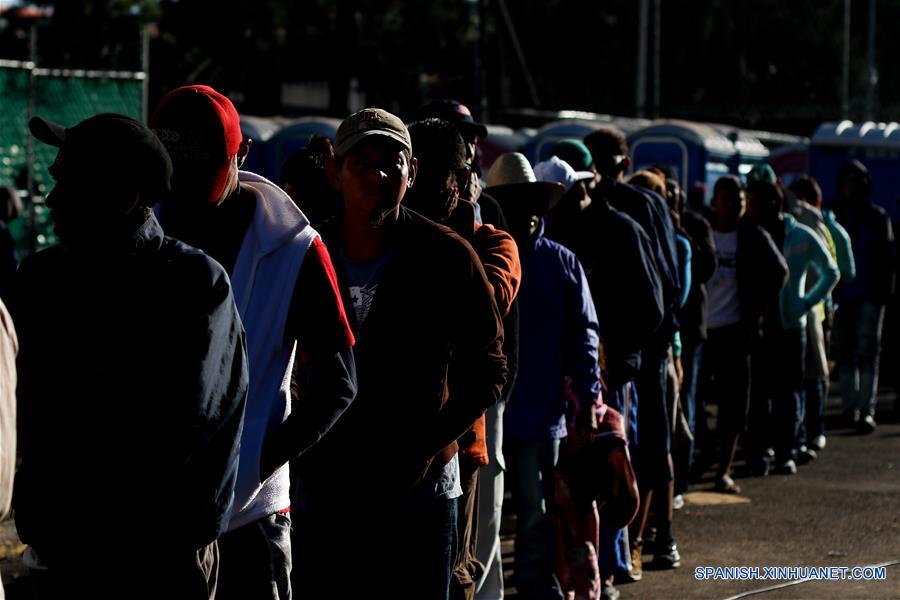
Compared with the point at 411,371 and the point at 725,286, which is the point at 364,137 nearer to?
the point at 411,371

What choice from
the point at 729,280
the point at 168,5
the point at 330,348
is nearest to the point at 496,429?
the point at 330,348

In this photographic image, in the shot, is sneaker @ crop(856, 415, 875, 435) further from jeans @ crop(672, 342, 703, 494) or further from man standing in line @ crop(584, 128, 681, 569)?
man standing in line @ crop(584, 128, 681, 569)

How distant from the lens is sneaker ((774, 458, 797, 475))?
10.5 meters

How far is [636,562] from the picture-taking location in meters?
7.45

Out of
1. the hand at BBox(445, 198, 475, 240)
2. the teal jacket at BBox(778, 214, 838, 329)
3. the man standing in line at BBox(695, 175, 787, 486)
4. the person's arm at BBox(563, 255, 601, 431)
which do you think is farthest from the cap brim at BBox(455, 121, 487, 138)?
the teal jacket at BBox(778, 214, 838, 329)

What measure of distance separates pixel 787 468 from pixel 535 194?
4.98 m

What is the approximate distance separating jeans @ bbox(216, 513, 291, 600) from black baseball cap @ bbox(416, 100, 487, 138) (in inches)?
111

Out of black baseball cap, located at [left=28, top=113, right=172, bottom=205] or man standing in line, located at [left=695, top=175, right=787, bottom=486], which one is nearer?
black baseball cap, located at [left=28, top=113, right=172, bottom=205]

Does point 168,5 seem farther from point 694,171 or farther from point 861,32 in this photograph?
point 861,32

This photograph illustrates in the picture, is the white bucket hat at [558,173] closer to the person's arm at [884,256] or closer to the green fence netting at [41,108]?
the person's arm at [884,256]

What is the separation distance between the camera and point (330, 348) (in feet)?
11.7

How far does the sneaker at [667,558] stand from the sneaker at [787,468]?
302cm

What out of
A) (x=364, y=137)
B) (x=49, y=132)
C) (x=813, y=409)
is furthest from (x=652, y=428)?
(x=49, y=132)

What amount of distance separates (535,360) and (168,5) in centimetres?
3495
